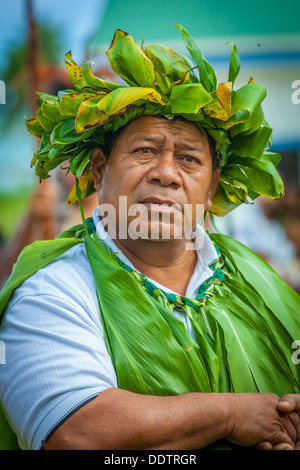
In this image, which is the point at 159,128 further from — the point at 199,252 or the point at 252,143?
the point at 199,252

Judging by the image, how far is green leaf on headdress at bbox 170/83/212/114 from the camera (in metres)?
2.05

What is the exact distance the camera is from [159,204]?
2.12 meters

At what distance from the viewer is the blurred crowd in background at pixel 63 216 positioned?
498cm

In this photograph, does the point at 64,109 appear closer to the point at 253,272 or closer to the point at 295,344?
the point at 253,272

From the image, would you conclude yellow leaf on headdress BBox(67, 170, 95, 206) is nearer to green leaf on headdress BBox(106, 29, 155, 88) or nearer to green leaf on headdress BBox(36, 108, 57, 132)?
green leaf on headdress BBox(36, 108, 57, 132)

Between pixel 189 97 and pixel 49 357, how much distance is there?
3.47 ft

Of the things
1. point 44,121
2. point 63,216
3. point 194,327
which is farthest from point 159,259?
point 63,216

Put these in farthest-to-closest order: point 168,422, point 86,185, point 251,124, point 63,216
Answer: point 63,216, point 86,185, point 251,124, point 168,422

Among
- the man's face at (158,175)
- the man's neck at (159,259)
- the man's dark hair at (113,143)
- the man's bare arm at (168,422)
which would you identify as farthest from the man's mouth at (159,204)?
the man's bare arm at (168,422)

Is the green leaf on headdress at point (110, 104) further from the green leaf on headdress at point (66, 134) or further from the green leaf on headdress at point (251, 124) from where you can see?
the green leaf on headdress at point (251, 124)

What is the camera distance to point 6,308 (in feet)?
6.49

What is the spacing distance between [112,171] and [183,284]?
1.79 ft

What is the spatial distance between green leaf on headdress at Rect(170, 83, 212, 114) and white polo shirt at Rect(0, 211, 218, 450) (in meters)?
0.72

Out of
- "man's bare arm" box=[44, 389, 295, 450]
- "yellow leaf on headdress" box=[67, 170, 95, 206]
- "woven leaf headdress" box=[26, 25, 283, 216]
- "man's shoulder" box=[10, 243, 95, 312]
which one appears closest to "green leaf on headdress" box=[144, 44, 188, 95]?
"woven leaf headdress" box=[26, 25, 283, 216]
